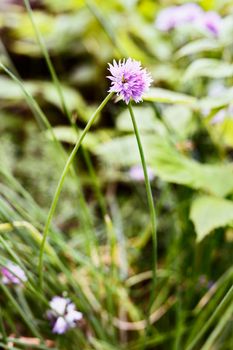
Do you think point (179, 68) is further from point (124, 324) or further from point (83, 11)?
point (124, 324)

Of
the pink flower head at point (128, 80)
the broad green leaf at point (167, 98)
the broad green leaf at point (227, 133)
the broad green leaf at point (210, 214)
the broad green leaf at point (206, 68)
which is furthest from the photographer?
the broad green leaf at point (227, 133)

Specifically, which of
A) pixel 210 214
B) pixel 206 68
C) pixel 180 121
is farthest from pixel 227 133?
pixel 210 214

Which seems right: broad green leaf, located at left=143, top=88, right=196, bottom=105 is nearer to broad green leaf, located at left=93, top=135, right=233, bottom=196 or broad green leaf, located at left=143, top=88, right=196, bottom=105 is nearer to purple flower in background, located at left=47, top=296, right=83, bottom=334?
broad green leaf, located at left=93, top=135, right=233, bottom=196

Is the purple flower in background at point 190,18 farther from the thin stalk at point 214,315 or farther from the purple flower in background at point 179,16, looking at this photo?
the thin stalk at point 214,315

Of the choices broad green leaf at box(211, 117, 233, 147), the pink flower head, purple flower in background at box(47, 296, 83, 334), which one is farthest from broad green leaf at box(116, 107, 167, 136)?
the pink flower head

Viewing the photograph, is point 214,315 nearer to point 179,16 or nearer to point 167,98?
point 167,98

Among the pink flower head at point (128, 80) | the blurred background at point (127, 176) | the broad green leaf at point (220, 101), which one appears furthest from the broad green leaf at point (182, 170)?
the pink flower head at point (128, 80)

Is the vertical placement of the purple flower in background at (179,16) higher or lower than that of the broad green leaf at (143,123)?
higher
